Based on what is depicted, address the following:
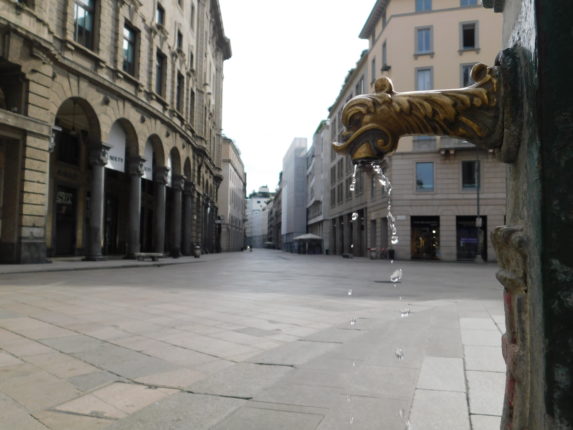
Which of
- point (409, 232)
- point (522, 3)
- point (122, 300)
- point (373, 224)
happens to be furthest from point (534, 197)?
point (373, 224)

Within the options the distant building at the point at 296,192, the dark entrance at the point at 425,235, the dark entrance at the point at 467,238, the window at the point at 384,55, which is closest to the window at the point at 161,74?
the window at the point at 384,55

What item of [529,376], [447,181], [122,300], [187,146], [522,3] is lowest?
[122,300]

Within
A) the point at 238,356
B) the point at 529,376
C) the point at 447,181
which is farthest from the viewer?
the point at 447,181

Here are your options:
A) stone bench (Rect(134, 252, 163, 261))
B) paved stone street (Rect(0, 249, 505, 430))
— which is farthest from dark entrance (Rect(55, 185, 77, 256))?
paved stone street (Rect(0, 249, 505, 430))

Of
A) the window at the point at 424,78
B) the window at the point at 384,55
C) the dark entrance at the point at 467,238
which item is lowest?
the dark entrance at the point at 467,238

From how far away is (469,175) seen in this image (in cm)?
3148

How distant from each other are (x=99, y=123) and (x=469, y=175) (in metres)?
24.2

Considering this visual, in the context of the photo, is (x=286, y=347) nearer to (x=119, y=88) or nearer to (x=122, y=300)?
(x=122, y=300)

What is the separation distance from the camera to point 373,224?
36.2 metres

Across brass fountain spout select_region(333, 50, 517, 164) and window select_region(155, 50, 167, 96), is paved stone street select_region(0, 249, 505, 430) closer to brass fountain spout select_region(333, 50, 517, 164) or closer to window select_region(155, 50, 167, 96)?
brass fountain spout select_region(333, 50, 517, 164)

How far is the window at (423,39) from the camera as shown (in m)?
33.1

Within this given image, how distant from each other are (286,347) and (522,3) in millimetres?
3748

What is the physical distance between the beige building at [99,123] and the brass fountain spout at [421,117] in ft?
51.2

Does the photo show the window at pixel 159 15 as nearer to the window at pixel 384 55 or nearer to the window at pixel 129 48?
the window at pixel 129 48
